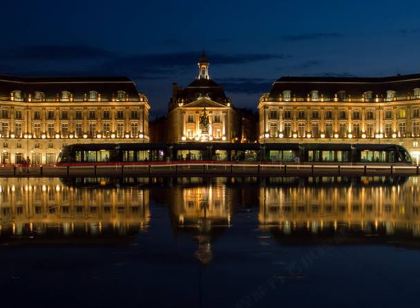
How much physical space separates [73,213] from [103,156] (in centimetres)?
6690

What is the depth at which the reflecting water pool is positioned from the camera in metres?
12.9

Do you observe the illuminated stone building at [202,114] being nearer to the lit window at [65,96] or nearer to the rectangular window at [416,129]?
the lit window at [65,96]

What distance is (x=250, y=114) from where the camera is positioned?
192 m

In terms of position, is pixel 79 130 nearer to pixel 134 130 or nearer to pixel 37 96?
pixel 37 96

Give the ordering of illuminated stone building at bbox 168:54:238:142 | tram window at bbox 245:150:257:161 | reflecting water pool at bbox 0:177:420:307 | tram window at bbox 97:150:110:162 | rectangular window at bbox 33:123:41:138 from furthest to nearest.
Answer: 1. illuminated stone building at bbox 168:54:238:142
2. rectangular window at bbox 33:123:41:138
3. tram window at bbox 245:150:257:161
4. tram window at bbox 97:150:110:162
5. reflecting water pool at bbox 0:177:420:307

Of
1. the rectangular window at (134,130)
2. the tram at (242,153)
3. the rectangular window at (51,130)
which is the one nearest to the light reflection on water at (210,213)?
the tram at (242,153)

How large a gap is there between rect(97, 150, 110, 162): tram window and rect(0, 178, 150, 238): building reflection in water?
166 feet

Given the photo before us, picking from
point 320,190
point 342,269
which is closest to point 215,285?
point 342,269

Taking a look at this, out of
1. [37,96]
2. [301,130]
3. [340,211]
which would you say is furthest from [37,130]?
[340,211]

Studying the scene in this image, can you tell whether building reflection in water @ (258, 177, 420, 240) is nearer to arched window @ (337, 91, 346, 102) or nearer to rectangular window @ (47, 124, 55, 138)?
arched window @ (337, 91, 346, 102)

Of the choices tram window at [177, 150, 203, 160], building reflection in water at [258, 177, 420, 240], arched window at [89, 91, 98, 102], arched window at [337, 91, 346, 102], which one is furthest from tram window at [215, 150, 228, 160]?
building reflection in water at [258, 177, 420, 240]

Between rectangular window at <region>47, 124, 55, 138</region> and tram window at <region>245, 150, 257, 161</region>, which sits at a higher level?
rectangular window at <region>47, 124, 55, 138</region>

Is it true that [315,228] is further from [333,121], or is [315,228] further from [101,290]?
[333,121]

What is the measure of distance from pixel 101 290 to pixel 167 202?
60.7ft
